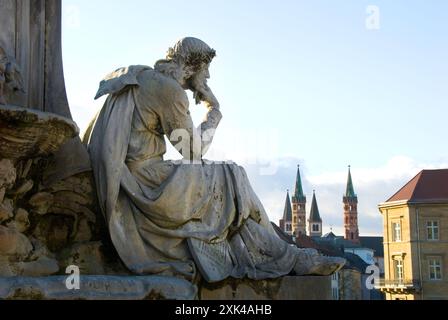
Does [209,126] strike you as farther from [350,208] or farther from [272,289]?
[350,208]

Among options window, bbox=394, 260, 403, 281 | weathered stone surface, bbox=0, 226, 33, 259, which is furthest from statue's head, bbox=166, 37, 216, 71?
window, bbox=394, 260, 403, 281

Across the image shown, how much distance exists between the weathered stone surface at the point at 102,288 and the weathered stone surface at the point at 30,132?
870mm

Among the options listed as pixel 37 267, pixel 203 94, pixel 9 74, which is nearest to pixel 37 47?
pixel 9 74

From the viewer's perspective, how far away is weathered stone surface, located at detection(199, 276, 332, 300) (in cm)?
564

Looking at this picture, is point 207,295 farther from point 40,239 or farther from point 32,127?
point 32,127

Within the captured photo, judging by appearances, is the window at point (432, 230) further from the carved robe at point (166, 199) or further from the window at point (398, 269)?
the carved robe at point (166, 199)

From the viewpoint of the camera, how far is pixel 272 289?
577 cm

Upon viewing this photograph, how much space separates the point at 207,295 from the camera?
5.62m

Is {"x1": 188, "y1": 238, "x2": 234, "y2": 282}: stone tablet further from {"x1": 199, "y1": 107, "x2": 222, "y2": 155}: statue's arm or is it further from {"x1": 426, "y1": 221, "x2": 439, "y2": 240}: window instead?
{"x1": 426, "y1": 221, "x2": 439, "y2": 240}: window

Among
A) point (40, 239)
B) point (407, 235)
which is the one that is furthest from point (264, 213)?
point (407, 235)

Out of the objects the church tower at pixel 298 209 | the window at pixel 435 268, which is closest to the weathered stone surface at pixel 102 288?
the window at pixel 435 268

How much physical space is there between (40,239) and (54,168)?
0.54 meters

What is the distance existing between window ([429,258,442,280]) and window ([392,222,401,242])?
2.95 metres

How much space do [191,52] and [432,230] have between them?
49195 millimetres
